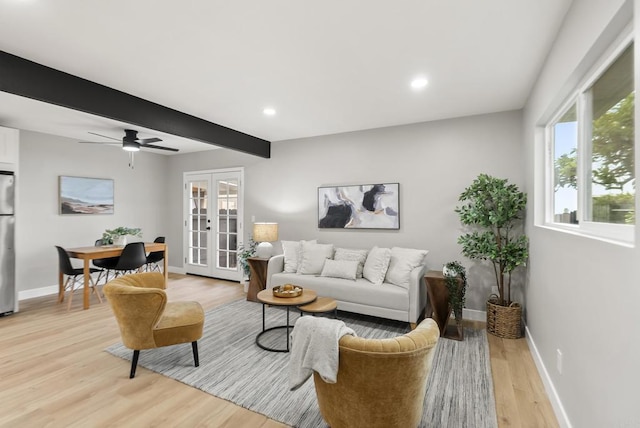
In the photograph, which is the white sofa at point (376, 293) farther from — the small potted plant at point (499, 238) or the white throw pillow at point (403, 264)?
the small potted plant at point (499, 238)

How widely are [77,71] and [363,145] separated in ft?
10.8

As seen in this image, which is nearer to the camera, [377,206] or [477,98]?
[477,98]

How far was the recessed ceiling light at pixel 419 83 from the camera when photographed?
278 centimetres

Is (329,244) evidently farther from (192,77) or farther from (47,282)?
(47,282)

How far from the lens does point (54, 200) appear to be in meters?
4.89

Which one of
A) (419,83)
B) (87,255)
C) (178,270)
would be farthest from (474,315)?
(178,270)

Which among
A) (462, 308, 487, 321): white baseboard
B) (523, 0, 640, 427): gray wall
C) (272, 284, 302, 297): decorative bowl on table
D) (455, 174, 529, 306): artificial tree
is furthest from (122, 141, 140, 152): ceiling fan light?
(462, 308, 487, 321): white baseboard

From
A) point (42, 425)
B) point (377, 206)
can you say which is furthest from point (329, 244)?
point (42, 425)

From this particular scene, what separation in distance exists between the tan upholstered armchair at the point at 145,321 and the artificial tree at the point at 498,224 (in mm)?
2906

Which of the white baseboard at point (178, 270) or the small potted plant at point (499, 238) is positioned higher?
the small potted plant at point (499, 238)

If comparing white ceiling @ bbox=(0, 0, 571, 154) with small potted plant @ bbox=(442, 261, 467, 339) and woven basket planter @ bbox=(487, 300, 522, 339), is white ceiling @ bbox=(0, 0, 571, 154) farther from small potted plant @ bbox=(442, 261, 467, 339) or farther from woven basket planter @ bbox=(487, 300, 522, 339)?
woven basket planter @ bbox=(487, 300, 522, 339)

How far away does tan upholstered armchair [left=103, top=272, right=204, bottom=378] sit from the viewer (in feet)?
7.82

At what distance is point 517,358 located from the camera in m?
2.78

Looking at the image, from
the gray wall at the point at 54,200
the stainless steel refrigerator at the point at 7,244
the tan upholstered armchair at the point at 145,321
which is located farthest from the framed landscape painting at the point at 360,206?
the stainless steel refrigerator at the point at 7,244
